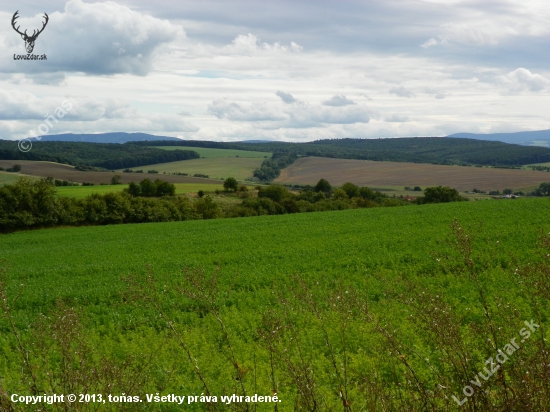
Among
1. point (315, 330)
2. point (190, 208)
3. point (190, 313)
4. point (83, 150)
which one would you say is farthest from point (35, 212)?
point (83, 150)

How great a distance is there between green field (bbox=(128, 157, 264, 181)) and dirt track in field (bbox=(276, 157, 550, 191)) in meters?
10.8

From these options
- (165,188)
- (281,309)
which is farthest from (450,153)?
(281,309)

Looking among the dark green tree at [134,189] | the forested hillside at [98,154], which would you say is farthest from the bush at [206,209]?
the forested hillside at [98,154]

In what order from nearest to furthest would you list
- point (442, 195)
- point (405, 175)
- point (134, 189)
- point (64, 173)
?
point (442, 195) → point (134, 189) → point (64, 173) → point (405, 175)

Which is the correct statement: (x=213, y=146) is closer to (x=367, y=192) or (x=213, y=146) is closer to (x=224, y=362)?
(x=367, y=192)

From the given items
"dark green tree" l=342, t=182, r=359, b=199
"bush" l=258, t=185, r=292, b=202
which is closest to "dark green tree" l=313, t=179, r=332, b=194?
"dark green tree" l=342, t=182, r=359, b=199

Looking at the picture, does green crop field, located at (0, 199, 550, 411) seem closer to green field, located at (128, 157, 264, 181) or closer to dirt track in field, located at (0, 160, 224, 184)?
dirt track in field, located at (0, 160, 224, 184)

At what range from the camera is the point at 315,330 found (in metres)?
9.98

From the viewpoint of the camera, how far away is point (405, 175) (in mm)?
95188

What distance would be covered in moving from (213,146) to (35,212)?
140 metres

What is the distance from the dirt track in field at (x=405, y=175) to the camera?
75.9 meters

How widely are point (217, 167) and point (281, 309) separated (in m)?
116

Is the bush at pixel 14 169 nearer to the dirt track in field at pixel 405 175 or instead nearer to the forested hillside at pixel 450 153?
the dirt track in field at pixel 405 175

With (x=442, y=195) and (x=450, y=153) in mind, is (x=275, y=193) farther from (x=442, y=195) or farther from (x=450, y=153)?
(x=450, y=153)
